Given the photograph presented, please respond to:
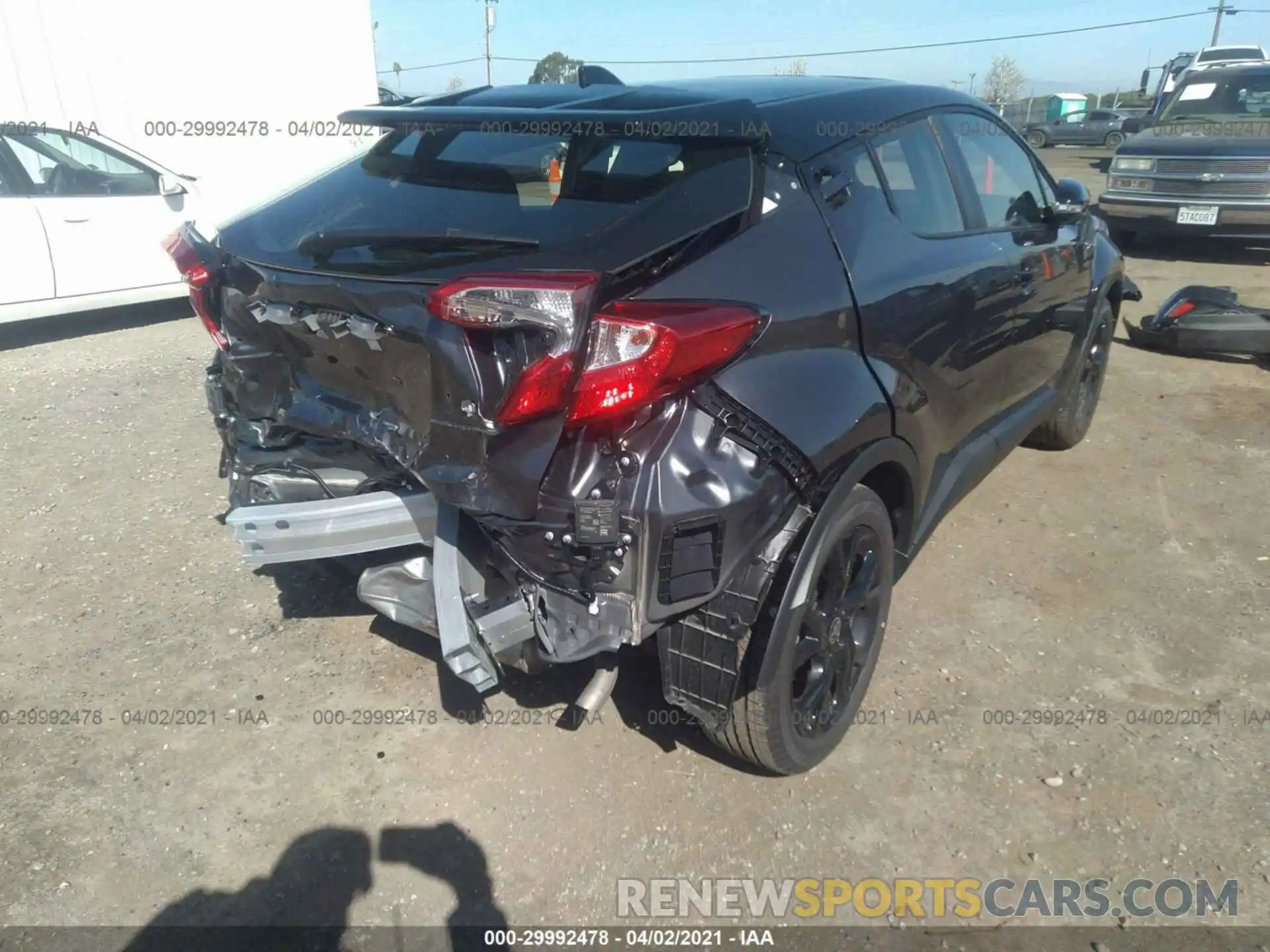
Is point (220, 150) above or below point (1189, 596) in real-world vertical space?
above

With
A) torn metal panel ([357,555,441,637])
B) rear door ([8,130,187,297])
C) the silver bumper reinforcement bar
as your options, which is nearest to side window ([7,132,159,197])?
rear door ([8,130,187,297])

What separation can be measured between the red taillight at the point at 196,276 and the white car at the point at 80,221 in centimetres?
470

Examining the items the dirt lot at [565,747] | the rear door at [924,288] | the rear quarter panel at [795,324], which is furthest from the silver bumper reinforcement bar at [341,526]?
the rear door at [924,288]

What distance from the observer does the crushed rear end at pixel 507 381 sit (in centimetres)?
204

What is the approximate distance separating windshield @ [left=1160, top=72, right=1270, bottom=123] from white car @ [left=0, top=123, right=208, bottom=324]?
11023 mm

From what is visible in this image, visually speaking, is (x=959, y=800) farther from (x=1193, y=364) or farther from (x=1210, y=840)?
(x=1193, y=364)

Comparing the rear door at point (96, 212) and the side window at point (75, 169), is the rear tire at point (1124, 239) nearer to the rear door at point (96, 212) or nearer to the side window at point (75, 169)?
the rear door at point (96, 212)

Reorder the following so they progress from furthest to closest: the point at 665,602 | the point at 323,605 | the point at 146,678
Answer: the point at 323,605 < the point at 146,678 < the point at 665,602

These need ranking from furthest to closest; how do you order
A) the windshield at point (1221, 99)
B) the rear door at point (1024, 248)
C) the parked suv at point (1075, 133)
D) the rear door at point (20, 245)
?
the parked suv at point (1075, 133) < the windshield at point (1221, 99) < the rear door at point (20, 245) < the rear door at point (1024, 248)

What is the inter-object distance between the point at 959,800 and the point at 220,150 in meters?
10.8

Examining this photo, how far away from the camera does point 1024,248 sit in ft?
11.8

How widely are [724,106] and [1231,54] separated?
2596cm

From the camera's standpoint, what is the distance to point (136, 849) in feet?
8.18

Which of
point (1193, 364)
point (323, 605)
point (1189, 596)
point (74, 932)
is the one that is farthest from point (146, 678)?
point (1193, 364)
